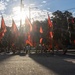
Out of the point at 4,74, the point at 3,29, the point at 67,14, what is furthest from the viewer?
the point at 67,14

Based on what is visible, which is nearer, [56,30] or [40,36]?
[40,36]

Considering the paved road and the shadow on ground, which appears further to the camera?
the shadow on ground

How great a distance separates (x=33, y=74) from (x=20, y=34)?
40923 millimetres

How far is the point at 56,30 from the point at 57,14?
4954 centimetres

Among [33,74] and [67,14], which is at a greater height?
[67,14]

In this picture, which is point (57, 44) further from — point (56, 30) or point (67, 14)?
point (67, 14)

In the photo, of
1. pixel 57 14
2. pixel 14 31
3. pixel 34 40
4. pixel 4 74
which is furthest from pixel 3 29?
pixel 57 14

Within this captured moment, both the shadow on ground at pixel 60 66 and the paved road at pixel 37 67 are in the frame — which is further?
the shadow on ground at pixel 60 66

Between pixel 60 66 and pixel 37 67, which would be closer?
pixel 37 67

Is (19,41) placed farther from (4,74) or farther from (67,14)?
(67,14)

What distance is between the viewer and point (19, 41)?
5488 cm

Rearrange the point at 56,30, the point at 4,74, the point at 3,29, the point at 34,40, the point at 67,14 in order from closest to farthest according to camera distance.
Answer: the point at 4,74, the point at 3,29, the point at 34,40, the point at 56,30, the point at 67,14

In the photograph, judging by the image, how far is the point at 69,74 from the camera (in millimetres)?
15789

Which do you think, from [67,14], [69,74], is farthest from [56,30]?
[69,74]
